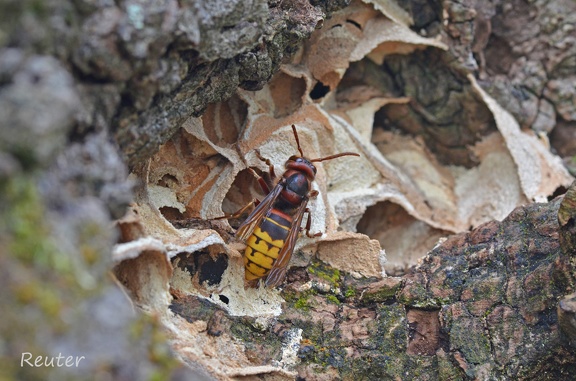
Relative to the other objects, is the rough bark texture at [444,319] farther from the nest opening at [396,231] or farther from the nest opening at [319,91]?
the nest opening at [319,91]

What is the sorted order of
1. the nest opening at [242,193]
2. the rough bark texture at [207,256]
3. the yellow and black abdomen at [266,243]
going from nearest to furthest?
the rough bark texture at [207,256] → the yellow and black abdomen at [266,243] → the nest opening at [242,193]

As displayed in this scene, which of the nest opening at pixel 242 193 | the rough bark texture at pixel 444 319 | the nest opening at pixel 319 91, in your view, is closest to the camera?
the rough bark texture at pixel 444 319

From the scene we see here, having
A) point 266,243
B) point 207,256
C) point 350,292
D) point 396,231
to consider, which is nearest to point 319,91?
point 396,231

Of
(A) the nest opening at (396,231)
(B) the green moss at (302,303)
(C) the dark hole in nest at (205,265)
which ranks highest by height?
(C) the dark hole in nest at (205,265)

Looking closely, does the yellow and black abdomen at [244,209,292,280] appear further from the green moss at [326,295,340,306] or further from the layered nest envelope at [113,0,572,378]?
the green moss at [326,295,340,306]

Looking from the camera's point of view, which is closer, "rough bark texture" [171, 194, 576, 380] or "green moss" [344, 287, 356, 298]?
"rough bark texture" [171, 194, 576, 380]

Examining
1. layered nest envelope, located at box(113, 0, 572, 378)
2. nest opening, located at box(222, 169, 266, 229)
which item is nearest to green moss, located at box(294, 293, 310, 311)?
layered nest envelope, located at box(113, 0, 572, 378)

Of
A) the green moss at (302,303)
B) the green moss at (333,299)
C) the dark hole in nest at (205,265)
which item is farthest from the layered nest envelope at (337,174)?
the green moss at (333,299)
